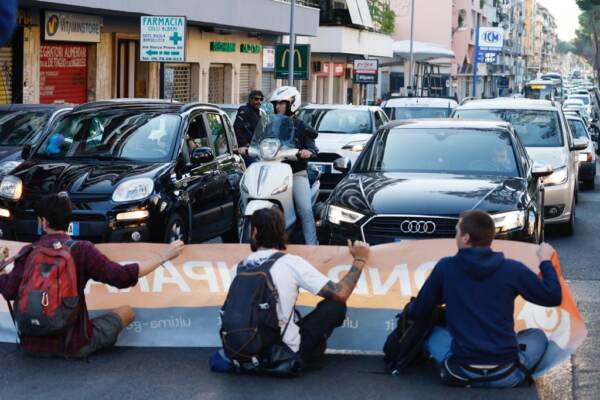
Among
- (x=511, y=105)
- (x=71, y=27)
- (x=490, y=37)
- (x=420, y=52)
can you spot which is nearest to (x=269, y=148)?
(x=511, y=105)

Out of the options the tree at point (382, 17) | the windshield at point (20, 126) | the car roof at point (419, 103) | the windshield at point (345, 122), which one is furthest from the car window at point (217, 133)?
the tree at point (382, 17)

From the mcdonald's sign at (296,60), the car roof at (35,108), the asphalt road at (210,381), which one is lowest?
the asphalt road at (210,381)

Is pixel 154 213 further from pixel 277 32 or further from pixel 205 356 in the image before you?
pixel 277 32

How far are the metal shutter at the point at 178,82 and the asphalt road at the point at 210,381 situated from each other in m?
27.0

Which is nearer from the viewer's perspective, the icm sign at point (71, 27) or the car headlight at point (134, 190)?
the car headlight at point (134, 190)

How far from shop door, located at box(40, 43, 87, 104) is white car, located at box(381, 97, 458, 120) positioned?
7370 mm

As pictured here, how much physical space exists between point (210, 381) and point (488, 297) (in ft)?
5.61

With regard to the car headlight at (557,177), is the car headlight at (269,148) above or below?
above

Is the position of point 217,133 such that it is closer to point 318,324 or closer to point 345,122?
point 318,324

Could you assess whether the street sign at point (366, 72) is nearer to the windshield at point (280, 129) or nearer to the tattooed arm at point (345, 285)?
the windshield at point (280, 129)

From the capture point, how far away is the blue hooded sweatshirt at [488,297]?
6598 mm

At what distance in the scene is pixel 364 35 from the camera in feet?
179

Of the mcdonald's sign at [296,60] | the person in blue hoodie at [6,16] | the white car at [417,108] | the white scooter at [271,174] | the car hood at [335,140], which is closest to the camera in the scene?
the person in blue hoodie at [6,16]

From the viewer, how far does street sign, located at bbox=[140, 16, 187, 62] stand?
20.7 metres
